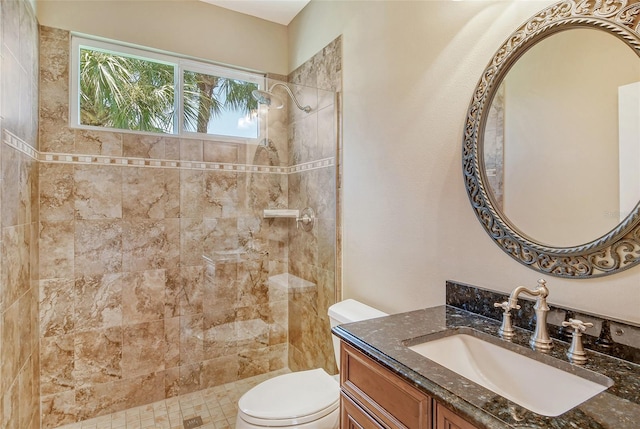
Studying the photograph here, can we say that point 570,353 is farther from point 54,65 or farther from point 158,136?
point 54,65

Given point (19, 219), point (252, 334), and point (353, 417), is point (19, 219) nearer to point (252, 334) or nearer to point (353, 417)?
point (252, 334)

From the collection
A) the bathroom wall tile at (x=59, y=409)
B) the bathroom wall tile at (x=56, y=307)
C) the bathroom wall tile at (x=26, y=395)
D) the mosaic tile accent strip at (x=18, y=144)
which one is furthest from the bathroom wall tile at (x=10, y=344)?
the mosaic tile accent strip at (x=18, y=144)

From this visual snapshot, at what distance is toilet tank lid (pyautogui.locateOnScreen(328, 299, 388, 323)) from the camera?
1.62 metres

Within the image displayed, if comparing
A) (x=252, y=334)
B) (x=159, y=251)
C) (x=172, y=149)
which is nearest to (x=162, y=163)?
(x=172, y=149)

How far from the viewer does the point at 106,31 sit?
85.8 inches

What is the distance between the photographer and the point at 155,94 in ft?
7.65

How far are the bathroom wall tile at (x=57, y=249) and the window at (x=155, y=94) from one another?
641 mm

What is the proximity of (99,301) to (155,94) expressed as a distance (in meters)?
1.42

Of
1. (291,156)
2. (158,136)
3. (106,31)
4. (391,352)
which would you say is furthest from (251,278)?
(106,31)

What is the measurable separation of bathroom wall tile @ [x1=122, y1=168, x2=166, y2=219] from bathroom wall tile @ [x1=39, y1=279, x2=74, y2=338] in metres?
0.55

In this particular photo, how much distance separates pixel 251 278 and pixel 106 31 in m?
1.89

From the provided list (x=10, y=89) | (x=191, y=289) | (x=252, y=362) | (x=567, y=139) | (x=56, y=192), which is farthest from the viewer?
(x=252, y=362)

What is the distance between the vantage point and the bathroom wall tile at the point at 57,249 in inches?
79.2

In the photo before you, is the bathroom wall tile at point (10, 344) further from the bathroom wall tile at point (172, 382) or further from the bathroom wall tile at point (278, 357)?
the bathroom wall tile at point (278, 357)
